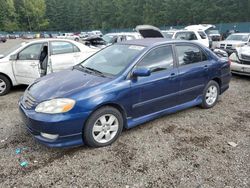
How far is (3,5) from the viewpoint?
75.2 metres

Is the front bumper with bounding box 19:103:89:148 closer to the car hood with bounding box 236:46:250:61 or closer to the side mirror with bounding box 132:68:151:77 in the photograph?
the side mirror with bounding box 132:68:151:77

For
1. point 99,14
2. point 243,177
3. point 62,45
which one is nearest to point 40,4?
point 99,14

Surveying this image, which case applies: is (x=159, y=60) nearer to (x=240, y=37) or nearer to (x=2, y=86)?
(x=2, y=86)

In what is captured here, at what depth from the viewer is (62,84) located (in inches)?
140

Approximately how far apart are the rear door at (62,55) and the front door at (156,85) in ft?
9.93

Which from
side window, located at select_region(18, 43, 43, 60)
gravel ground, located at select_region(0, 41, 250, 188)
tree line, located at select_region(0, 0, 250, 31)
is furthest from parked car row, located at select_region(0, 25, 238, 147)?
tree line, located at select_region(0, 0, 250, 31)

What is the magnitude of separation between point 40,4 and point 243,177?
90.5 metres

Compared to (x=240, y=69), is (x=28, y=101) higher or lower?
higher

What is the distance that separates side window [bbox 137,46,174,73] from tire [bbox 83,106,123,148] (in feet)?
3.05

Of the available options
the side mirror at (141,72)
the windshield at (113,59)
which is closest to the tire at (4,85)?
the windshield at (113,59)

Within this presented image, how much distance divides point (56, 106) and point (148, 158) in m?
1.46

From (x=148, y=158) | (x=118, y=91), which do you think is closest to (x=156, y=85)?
(x=118, y=91)

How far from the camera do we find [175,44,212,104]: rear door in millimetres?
4340

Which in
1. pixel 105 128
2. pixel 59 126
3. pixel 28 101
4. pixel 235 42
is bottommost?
pixel 235 42
